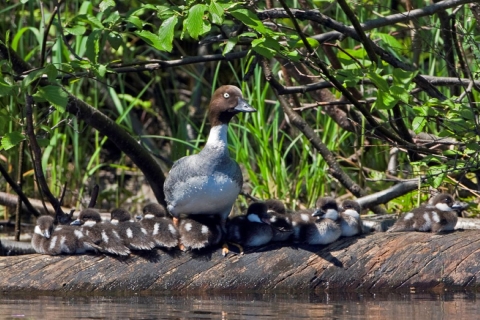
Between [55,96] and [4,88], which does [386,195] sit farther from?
[4,88]

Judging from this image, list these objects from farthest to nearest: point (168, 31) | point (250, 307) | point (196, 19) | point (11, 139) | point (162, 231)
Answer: point (162, 231)
point (11, 139)
point (250, 307)
point (168, 31)
point (196, 19)

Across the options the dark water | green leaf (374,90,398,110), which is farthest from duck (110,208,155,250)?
green leaf (374,90,398,110)

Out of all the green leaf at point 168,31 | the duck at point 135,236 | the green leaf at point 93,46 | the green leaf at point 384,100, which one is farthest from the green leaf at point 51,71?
the green leaf at point 384,100

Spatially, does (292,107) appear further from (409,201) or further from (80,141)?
(80,141)

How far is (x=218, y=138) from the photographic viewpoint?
6.67 m

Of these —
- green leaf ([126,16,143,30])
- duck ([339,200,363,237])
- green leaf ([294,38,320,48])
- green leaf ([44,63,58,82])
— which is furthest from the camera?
duck ([339,200,363,237])

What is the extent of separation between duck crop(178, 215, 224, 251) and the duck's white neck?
22.5 inches

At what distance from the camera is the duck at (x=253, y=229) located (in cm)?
635

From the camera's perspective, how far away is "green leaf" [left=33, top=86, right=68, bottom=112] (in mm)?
5543

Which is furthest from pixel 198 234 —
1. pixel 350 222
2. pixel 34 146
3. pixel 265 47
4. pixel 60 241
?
pixel 265 47

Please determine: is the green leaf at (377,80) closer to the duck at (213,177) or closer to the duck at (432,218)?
the duck at (213,177)

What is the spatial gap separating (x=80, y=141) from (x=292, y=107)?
294 centimetres

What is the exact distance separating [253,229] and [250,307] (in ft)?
2.59

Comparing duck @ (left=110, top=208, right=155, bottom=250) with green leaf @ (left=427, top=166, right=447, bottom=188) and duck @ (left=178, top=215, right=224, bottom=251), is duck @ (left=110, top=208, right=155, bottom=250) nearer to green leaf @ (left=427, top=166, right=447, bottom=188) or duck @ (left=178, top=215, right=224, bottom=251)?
duck @ (left=178, top=215, right=224, bottom=251)
